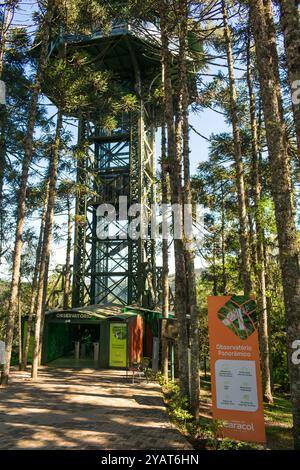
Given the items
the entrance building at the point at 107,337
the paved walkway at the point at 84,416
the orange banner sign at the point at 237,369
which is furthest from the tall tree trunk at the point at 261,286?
the entrance building at the point at 107,337

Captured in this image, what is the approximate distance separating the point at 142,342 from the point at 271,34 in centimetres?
1732

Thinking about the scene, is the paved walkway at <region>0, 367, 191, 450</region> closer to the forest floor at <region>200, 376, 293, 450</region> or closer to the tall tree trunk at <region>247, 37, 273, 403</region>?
the forest floor at <region>200, 376, 293, 450</region>

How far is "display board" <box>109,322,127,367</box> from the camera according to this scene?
58.1 ft

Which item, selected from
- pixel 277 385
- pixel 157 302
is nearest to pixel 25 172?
pixel 157 302

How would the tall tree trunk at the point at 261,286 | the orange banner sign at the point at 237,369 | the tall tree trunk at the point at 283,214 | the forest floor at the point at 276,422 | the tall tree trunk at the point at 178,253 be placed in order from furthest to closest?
the tall tree trunk at the point at 261,286
the tall tree trunk at the point at 178,253
the forest floor at the point at 276,422
the orange banner sign at the point at 237,369
the tall tree trunk at the point at 283,214

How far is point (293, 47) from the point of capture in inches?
249

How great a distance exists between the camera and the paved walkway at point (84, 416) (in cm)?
683

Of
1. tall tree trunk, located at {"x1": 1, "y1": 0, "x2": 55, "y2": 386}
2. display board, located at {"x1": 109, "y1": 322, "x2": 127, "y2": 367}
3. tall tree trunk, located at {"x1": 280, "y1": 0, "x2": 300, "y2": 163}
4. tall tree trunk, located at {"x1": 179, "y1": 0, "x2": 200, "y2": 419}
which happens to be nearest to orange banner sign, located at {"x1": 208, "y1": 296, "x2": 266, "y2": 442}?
tall tree trunk, located at {"x1": 179, "y1": 0, "x2": 200, "y2": 419}

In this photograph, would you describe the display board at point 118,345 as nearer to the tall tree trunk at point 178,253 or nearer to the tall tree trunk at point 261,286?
the tall tree trunk at point 261,286

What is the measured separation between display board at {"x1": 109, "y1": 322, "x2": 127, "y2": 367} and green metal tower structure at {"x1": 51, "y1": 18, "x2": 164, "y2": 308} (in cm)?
626

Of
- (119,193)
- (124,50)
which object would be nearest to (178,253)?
(119,193)

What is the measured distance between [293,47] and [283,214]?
118 inches

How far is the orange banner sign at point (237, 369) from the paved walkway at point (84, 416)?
3.75 feet
